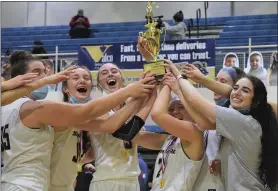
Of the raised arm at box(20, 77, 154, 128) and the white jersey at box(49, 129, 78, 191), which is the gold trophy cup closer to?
the raised arm at box(20, 77, 154, 128)

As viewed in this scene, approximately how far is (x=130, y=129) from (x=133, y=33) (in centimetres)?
820

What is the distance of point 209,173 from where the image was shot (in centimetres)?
267

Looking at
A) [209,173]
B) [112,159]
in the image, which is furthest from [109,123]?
[209,173]

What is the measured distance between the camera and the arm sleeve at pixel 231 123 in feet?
7.99

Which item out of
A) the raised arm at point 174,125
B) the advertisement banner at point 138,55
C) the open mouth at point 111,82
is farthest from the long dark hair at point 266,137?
the advertisement banner at point 138,55

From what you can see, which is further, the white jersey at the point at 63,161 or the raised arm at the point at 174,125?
the white jersey at the point at 63,161

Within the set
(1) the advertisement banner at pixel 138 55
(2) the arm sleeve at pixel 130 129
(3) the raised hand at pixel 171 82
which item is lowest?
(2) the arm sleeve at pixel 130 129

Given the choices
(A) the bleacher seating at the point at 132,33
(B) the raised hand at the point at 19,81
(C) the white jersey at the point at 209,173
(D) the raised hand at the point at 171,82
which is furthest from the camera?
(A) the bleacher seating at the point at 132,33

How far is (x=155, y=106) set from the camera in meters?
2.64

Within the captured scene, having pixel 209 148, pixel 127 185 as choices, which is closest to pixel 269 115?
pixel 209 148

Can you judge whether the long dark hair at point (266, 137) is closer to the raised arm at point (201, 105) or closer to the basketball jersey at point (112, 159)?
the raised arm at point (201, 105)

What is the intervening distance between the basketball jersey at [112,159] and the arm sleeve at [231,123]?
707 mm

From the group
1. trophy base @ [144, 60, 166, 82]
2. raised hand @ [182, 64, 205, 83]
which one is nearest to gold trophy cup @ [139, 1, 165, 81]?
trophy base @ [144, 60, 166, 82]

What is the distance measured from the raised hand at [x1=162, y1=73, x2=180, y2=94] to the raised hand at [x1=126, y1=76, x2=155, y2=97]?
0.08m
